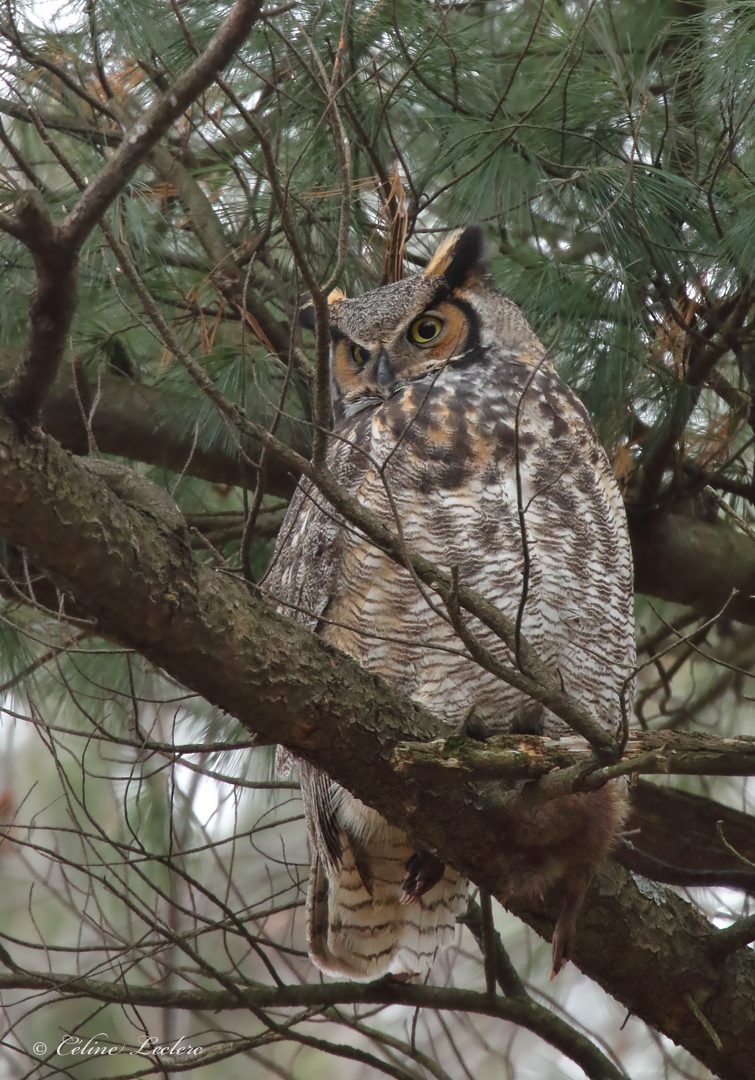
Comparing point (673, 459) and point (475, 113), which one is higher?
point (475, 113)

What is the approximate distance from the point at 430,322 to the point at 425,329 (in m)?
0.02

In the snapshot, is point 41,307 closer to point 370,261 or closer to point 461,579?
point 461,579

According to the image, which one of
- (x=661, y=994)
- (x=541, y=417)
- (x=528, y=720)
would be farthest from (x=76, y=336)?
(x=661, y=994)

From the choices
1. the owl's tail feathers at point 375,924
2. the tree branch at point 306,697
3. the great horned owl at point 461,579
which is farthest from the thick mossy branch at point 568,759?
the owl's tail feathers at point 375,924

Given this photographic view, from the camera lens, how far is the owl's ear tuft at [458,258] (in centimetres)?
246

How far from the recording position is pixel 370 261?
105 inches

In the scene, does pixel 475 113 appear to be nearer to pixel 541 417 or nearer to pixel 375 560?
pixel 541 417

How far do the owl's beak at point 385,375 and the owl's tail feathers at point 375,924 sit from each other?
3.04 ft

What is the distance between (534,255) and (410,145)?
35cm

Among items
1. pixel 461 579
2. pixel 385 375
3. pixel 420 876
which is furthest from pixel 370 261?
pixel 420 876

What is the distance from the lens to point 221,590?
1433 millimetres

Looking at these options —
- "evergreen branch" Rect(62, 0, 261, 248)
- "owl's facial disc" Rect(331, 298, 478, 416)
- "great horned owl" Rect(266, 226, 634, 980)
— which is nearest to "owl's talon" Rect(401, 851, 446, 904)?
"great horned owl" Rect(266, 226, 634, 980)

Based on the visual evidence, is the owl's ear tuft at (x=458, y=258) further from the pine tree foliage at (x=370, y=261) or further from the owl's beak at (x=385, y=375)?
the owl's beak at (x=385, y=375)

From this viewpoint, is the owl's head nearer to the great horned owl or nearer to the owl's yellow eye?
the owl's yellow eye
